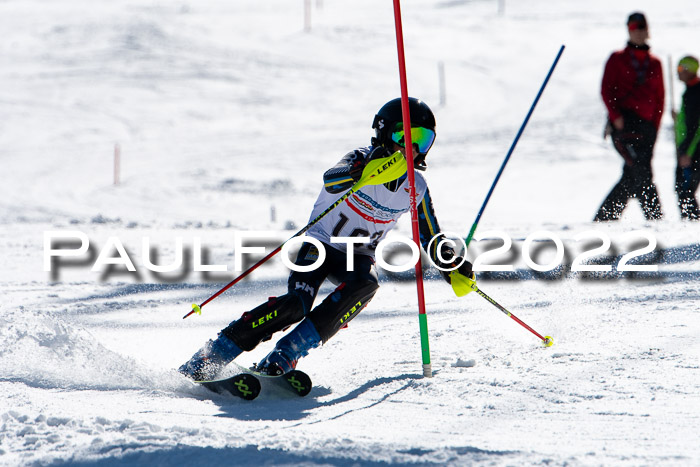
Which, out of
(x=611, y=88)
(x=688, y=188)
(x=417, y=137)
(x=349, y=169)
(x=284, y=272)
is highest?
(x=611, y=88)

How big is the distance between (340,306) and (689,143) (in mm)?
5583

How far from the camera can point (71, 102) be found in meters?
17.9

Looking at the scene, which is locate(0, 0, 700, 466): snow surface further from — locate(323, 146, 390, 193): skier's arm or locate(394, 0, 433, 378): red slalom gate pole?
locate(323, 146, 390, 193): skier's arm

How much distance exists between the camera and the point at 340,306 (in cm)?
350

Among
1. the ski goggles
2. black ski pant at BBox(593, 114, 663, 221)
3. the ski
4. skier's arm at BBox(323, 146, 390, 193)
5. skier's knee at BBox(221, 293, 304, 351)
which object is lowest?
the ski

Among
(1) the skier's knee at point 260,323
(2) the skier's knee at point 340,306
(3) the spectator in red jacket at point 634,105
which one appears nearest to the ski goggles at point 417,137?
(2) the skier's knee at point 340,306

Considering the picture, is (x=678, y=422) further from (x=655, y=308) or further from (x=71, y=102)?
(x=71, y=102)

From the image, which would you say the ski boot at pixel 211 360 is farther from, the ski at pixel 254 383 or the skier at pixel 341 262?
the ski at pixel 254 383

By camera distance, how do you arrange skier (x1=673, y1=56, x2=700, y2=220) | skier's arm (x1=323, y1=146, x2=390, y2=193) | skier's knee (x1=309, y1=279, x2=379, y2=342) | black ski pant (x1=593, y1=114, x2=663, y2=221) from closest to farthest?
skier's knee (x1=309, y1=279, x2=379, y2=342) → skier's arm (x1=323, y1=146, x2=390, y2=193) → black ski pant (x1=593, y1=114, x2=663, y2=221) → skier (x1=673, y1=56, x2=700, y2=220)

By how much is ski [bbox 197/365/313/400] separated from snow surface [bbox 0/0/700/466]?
0.05 metres

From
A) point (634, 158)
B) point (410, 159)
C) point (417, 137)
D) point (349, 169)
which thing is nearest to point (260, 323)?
point (349, 169)

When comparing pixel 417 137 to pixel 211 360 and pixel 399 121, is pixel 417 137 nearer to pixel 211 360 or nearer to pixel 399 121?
pixel 399 121

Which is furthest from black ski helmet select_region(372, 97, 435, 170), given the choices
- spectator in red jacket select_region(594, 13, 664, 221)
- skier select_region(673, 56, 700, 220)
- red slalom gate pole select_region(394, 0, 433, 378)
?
skier select_region(673, 56, 700, 220)

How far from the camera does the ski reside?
125 inches
